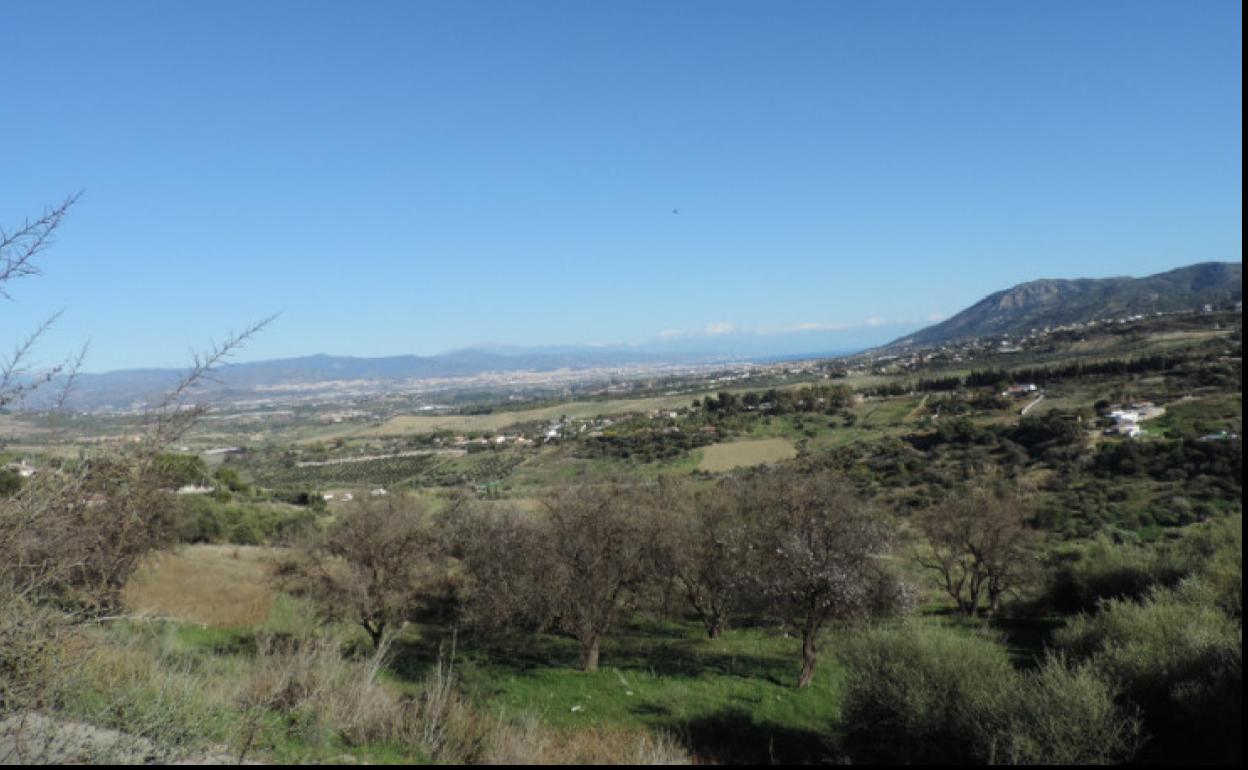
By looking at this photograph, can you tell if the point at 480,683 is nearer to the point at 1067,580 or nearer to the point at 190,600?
the point at 190,600

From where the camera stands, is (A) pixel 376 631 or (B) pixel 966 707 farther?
(A) pixel 376 631

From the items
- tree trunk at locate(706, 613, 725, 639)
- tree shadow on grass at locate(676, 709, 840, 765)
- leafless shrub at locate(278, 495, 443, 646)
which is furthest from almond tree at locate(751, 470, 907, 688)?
leafless shrub at locate(278, 495, 443, 646)

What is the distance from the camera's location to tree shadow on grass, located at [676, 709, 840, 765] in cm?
1162

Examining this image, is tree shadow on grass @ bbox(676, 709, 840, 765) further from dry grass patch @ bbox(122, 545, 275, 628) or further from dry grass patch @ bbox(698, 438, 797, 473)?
dry grass patch @ bbox(698, 438, 797, 473)

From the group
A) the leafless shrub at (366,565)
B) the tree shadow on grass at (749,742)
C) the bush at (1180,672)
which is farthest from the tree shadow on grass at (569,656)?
the bush at (1180,672)

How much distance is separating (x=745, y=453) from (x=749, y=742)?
47.2 metres

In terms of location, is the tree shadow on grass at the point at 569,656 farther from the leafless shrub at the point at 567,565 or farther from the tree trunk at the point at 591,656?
the leafless shrub at the point at 567,565

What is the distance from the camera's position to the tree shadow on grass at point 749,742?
458 inches

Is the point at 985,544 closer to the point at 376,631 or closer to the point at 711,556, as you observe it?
A: the point at 711,556

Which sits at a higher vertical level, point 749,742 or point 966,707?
point 966,707

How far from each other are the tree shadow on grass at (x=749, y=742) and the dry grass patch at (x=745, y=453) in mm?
39581

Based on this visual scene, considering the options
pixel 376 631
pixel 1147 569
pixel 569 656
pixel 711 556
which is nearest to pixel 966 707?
pixel 711 556

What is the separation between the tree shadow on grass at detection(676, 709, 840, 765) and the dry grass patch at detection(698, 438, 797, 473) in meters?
39.6

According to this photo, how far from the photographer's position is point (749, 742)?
12.8 m
